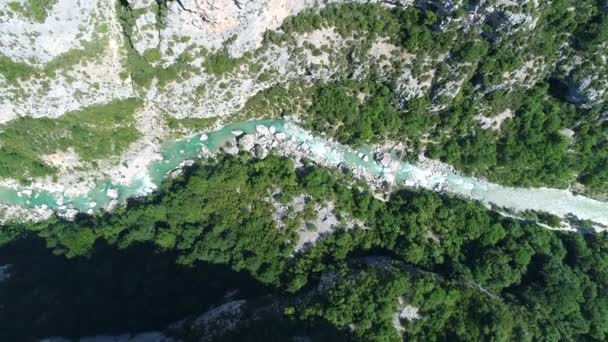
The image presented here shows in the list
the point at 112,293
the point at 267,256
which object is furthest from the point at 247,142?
the point at 112,293

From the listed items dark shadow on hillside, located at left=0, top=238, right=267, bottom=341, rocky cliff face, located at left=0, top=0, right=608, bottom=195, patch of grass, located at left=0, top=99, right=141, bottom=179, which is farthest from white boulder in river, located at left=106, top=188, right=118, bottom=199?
rocky cliff face, located at left=0, top=0, right=608, bottom=195

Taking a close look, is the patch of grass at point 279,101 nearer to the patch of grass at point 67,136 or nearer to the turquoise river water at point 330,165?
the turquoise river water at point 330,165

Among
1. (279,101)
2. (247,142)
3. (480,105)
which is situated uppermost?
(279,101)

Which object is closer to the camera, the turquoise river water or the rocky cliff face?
the rocky cliff face

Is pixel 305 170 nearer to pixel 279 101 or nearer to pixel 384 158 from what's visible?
pixel 279 101

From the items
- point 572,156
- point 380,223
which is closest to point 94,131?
point 380,223

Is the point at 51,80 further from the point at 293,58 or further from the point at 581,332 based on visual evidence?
the point at 581,332

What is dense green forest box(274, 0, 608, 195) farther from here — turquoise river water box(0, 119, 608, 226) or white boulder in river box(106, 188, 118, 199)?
white boulder in river box(106, 188, 118, 199)
